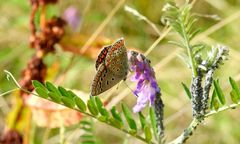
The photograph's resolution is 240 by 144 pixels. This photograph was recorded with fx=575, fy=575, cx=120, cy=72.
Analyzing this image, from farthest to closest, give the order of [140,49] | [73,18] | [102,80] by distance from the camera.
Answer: [140,49]
[73,18]
[102,80]

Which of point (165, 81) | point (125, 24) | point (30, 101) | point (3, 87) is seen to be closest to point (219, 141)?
point (165, 81)

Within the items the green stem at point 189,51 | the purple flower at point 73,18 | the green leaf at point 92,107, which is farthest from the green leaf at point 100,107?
the purple flower at point 73,18

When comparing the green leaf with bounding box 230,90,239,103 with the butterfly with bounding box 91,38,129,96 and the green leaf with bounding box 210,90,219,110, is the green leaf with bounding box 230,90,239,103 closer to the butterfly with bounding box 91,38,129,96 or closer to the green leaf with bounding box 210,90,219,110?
the green leaf with bounding box 210,90,219,110

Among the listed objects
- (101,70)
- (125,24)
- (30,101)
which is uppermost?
(125,24)

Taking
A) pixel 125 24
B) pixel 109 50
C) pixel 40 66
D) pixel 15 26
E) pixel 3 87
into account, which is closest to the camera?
pixel 109 50

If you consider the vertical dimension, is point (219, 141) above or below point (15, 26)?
below

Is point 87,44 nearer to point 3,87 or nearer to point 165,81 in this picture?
point 3,87

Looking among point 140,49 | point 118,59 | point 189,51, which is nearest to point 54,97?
point 118,59

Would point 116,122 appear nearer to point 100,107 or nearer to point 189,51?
point 100,107

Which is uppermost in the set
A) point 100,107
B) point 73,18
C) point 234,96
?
point 73,18
